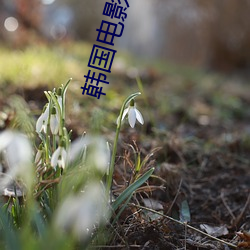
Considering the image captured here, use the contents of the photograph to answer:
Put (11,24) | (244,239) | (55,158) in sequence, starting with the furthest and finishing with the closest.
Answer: (11,24) → (244,239) → (55,158)

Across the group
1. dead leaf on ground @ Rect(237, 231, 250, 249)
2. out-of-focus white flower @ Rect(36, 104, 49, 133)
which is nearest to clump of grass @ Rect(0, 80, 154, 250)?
out-of-focus white flower @ Rect(36, 104, 49, 133)

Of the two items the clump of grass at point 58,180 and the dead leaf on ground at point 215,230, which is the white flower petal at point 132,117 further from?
the dead leaf on ground at point 215,230

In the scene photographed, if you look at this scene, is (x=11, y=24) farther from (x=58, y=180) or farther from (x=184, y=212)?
(x=58, y=180)

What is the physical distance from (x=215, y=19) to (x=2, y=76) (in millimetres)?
6447

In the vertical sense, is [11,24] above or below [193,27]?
below

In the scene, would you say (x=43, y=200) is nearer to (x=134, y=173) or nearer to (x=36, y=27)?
(x=134, y=173)

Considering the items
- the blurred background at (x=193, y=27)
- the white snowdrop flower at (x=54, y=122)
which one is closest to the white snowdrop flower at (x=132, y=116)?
the white snowdrop flower at (x=54, y=122)

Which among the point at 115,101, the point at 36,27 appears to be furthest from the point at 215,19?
the point at 115,101

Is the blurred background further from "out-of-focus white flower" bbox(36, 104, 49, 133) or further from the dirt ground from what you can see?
"out-of-focus white flower" bbox(36, 104, 49, 133)

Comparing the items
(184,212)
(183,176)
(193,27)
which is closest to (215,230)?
(184,212)

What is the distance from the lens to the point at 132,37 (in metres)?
12.8

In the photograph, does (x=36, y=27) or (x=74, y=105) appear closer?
(x=74, y=105)

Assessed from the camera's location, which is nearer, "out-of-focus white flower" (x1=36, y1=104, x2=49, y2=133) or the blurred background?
"out-of-focus white flower" (x1=36, y1=104, x2=49, y2=133)

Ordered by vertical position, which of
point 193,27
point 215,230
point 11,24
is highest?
point 193,27
